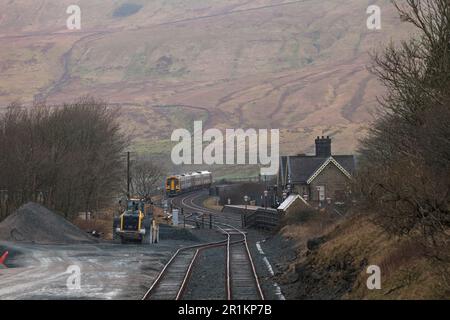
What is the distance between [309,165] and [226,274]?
181 ft

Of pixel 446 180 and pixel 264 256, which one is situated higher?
pixel 446 180

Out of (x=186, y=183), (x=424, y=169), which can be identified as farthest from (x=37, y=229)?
(x=186, y=183)

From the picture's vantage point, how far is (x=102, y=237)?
2365 inches

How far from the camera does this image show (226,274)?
34062 mm

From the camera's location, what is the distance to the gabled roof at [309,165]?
86.6 m

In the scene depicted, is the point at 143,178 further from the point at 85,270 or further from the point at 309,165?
the point at 85,270

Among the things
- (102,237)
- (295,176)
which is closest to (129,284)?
(102,237)

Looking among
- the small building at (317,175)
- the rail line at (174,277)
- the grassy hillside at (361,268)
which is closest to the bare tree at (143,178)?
the small building at (317,175)

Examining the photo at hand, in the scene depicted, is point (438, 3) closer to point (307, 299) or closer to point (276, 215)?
point (307, 299)

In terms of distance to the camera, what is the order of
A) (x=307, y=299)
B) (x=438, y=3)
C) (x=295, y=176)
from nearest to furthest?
(x=307, y=299) → (x=438, y=3) → (x=295, y=176)

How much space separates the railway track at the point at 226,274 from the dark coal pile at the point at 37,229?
8.02 meters

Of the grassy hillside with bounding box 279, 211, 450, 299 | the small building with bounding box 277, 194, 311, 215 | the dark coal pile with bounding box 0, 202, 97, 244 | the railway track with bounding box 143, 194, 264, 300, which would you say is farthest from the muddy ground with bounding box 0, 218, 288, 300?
the small building with bounding box 277, 194, 311, 215

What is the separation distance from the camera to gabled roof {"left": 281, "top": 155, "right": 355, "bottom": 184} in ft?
284
